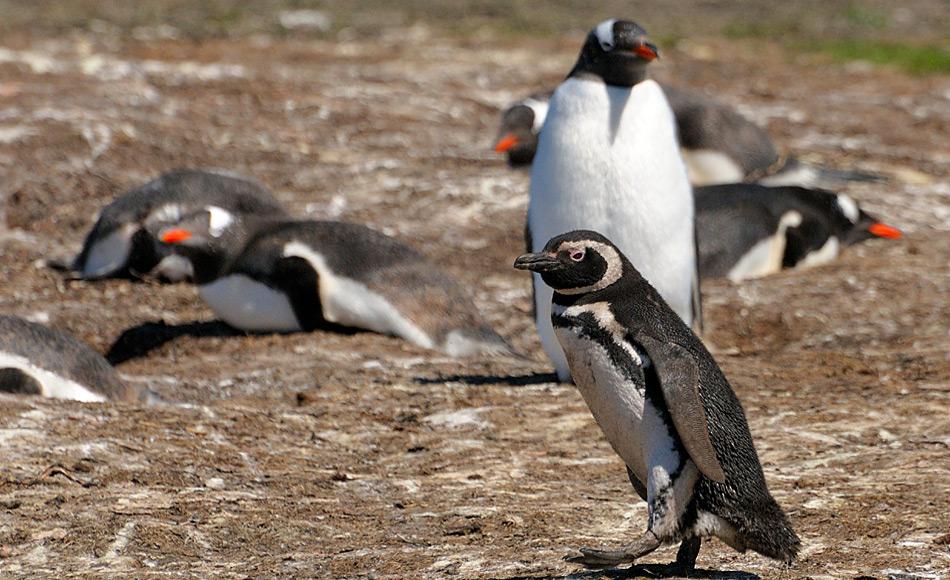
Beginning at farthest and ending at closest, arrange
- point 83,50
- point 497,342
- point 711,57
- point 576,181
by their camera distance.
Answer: point 711,57, point 83,50, point 497,342, point 576,181

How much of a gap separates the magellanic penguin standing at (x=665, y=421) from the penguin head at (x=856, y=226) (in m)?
6.46

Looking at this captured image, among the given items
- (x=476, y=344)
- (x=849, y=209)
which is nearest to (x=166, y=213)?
(x=476, y=344)

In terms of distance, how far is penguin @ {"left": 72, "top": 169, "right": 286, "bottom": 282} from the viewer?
9453mm

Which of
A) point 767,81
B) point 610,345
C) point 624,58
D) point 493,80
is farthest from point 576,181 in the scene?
point 767,81

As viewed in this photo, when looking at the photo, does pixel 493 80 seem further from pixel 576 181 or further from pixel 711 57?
pixel 576 181

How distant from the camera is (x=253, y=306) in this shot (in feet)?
27.1

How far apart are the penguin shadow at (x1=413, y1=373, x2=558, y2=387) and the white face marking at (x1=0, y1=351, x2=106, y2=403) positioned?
4.83 feet

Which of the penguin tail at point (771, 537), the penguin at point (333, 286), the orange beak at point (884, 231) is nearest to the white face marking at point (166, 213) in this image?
the penguin at point (333, 286)

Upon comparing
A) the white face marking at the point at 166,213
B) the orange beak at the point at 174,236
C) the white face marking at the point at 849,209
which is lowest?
the white face marking at the point at 849,209

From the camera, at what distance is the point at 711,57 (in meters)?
18.7

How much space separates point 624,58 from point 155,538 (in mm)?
3410

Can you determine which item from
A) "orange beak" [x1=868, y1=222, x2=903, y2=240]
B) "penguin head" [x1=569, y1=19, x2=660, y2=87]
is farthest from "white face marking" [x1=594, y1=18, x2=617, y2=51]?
"orange beak" [x1=868, y1=222, x2=903, y2=240]

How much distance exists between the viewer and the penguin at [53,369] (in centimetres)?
647

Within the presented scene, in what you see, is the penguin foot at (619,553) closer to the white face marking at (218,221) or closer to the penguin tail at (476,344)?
the penguin tail at (476,344)
